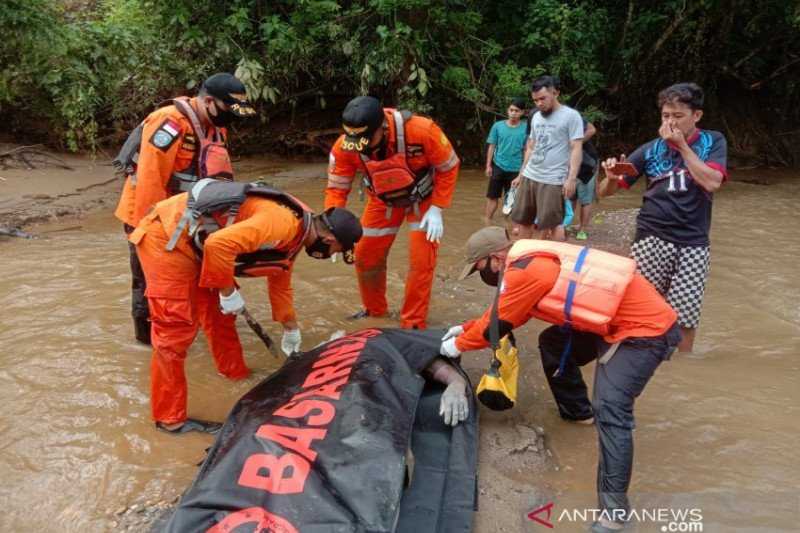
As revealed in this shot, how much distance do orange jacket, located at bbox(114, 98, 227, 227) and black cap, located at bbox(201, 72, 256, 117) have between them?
212mm

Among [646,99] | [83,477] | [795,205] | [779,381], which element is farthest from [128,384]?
[646,99]

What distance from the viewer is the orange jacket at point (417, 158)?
3752 millimetres

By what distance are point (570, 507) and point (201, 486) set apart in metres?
1.51

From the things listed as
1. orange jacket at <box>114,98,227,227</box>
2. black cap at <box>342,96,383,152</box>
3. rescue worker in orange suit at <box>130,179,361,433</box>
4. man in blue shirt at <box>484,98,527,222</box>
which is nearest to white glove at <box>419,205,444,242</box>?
black cap at <box>342,96,383,152</box>

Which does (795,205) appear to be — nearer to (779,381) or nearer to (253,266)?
(779,381)

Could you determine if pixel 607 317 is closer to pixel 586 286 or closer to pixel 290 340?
pixel 586 286

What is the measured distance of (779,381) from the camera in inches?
142

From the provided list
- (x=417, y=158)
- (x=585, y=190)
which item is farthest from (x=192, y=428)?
(x=585, y=190)

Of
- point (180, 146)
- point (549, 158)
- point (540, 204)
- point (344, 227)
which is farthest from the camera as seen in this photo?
point (540, 204)

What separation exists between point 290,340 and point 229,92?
1.43m

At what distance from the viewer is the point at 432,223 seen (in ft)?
12.8

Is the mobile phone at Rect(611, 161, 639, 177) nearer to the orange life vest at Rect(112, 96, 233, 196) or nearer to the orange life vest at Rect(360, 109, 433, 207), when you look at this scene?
the orange life vest at Rect(360, 109, 433, 207)

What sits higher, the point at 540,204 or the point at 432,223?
the point at 432,223

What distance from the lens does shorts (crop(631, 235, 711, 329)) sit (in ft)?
11.5
